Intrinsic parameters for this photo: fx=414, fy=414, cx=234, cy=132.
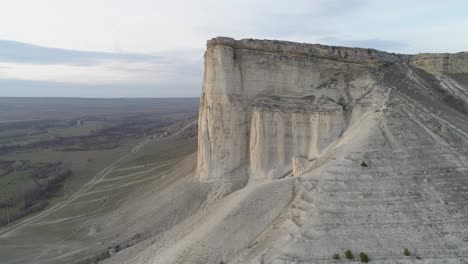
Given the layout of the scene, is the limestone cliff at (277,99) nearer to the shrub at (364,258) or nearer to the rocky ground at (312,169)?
the rocky ground at (312,169)

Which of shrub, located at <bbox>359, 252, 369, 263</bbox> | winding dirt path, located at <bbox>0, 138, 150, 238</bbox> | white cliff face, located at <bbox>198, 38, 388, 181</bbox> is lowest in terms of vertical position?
winding dirt path, located at <bbox>0, 138, 150, 238</bbox>

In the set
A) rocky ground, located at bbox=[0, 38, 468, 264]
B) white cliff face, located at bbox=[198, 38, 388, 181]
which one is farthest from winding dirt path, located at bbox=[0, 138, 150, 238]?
white cliff face, located at bbox=[198, 38, 388, 181]

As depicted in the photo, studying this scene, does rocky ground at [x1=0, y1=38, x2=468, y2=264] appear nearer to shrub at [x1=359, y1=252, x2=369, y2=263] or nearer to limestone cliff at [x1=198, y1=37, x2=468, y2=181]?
limestone cliff at [x1=198, y1=37, x2=468, y2=181]

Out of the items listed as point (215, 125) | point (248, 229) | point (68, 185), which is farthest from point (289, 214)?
point (68, 185)

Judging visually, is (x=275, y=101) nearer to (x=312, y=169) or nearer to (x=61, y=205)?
(x=312, y=169)

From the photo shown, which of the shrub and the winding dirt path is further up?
the shrub

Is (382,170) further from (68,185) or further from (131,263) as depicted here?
(68,185)

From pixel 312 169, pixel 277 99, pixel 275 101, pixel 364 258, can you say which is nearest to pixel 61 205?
pixel 275 101

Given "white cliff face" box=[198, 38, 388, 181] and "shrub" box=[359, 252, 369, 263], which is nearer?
"shrub" box=[359, 252, 369, 263]

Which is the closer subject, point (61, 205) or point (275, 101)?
point (275, 101)
